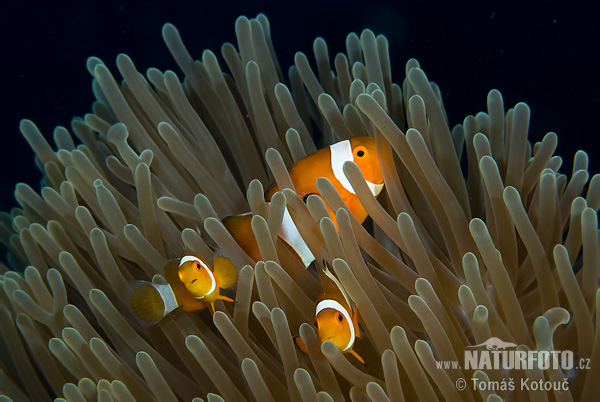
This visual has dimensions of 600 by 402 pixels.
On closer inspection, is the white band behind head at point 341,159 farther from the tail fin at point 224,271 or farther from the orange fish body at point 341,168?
the tail fin at point 224,271

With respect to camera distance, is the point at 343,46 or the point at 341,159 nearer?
the point at 341,159

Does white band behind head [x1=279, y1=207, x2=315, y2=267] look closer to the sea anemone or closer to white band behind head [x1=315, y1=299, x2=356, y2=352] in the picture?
the sea anemone

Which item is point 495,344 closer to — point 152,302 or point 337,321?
point 337,321

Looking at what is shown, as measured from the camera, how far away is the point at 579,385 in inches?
47.3

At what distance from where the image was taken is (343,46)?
3.71 meters

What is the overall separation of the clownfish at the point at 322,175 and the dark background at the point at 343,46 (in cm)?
208

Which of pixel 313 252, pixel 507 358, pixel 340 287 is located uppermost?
pixel 313 252

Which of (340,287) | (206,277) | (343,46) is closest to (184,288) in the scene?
(206,277)

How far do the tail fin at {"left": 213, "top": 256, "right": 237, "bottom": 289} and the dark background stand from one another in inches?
96.5

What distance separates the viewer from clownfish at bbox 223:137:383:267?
4.86ft

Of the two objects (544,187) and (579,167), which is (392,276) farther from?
(579,167)

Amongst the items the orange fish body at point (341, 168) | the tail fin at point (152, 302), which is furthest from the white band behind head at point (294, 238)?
the tail fin at point (152, 302)

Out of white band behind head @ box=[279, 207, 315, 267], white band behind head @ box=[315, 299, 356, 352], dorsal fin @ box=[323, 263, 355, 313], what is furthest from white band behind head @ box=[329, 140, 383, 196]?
white band behind head @ box=[315, 299, 356, 352]

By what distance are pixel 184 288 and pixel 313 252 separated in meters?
0.36
